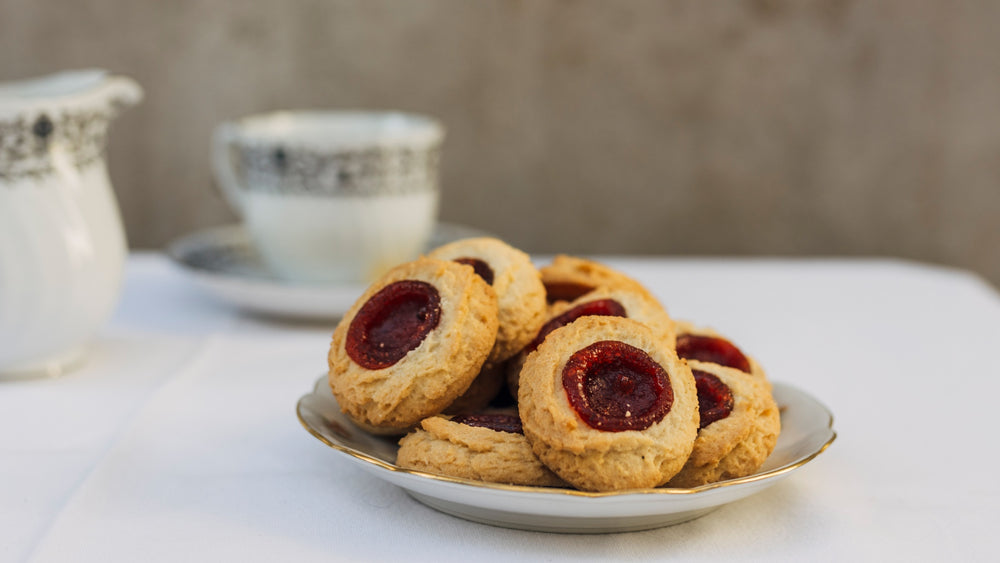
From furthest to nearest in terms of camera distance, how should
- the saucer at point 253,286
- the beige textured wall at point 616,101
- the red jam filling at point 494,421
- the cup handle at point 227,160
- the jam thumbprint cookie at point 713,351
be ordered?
the beige textured wall at point 616,101
the cup handle at point 227,160
the saucer at point 253,286
the jam thumbprint cookie at point 713,351
the red jam filling at point 494,421

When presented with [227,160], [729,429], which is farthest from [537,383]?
[227,160]

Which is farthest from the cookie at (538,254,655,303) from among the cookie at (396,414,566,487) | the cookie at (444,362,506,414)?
the cookie at (396,414,566,487)

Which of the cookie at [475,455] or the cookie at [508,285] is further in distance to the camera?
the cookie at [508,285]

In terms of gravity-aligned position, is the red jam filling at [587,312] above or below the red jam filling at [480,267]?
below

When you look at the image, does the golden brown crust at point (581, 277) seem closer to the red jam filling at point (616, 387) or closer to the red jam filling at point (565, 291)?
the red jam filling at point (565, 291)

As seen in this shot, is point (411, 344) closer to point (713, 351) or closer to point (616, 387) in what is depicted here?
point (616, 387)

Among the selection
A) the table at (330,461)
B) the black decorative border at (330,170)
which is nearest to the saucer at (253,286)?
the table at (330,461)
